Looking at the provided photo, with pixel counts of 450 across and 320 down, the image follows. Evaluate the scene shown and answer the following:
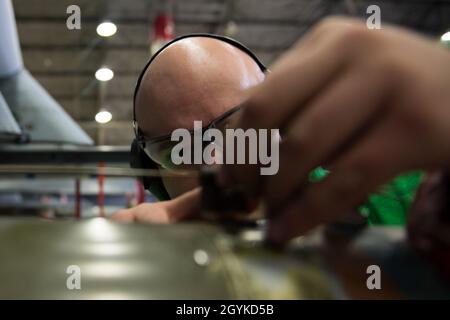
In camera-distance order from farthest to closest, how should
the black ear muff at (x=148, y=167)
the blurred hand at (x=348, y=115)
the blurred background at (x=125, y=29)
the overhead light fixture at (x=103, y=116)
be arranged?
the overhead light fixture at (x=103, y=116), the blurred background at (x=125, y=29), the black ear muff at (x=148, y=167), the blurred hand at (x=348, y=115)

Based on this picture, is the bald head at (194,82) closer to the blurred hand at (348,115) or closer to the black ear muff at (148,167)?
the black ear muff at (148,167)

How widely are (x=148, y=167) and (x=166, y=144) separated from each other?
0.12 metres

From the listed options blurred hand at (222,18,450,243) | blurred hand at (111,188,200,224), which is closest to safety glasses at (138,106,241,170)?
blurred hand at (111,188,200,224)

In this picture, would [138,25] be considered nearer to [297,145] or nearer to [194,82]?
[194,82]

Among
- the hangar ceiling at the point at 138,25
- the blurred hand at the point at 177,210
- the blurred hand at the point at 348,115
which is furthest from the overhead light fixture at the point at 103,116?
the blurred hand at the point at 348,115

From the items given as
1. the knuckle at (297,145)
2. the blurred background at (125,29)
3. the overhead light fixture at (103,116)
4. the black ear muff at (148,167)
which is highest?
the blurred background at (125,29)

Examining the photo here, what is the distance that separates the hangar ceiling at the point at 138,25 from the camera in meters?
6.48

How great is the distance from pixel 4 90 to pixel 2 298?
172 centimetres

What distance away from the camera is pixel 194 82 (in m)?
0.83

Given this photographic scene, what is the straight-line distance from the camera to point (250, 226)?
299 mm

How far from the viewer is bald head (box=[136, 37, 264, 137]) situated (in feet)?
2.73

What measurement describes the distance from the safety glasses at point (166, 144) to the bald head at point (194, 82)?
0.02 meters

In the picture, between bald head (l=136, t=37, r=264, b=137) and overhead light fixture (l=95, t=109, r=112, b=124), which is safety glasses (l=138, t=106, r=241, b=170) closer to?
bald head (l=136, t=37, r=264, b=137)

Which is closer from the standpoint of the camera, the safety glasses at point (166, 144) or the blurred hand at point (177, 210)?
the blurred hand at point (177, 210)
